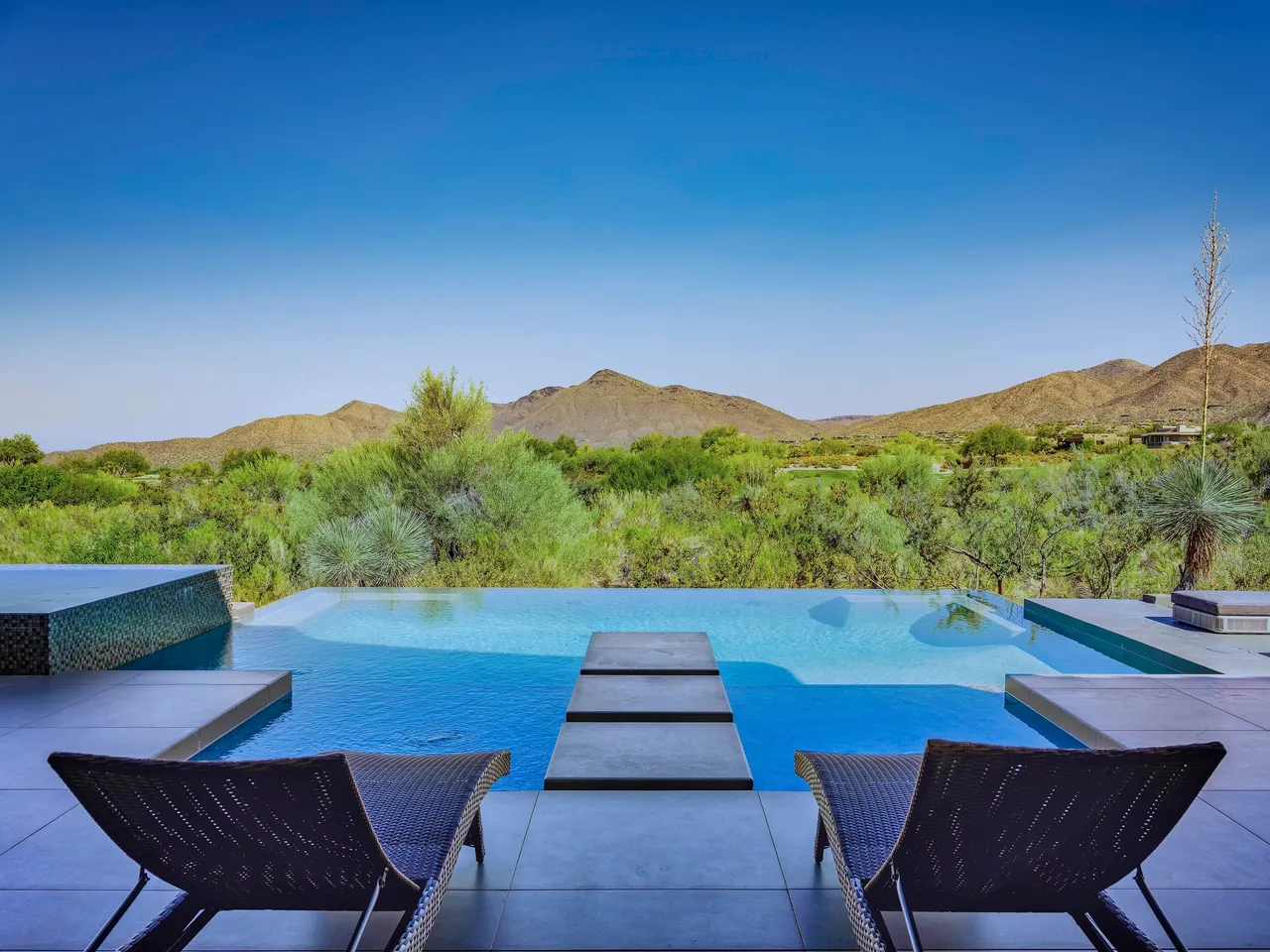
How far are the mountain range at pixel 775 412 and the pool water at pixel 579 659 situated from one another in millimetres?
11948

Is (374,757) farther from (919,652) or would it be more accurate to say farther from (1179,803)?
(919,652)

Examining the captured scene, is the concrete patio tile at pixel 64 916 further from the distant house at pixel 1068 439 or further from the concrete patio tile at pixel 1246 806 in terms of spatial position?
the distant house at pixel 1068 439

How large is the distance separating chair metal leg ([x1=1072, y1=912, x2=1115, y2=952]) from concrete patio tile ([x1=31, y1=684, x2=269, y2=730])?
351 cm

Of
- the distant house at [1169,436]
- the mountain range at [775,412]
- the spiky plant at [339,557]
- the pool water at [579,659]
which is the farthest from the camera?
the mountain range at [775,412]

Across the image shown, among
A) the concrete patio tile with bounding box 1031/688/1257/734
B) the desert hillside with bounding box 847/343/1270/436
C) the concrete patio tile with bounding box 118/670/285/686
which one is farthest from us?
the desert hillside with bounding box 847/343/1270/436

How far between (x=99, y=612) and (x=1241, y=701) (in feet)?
21.7

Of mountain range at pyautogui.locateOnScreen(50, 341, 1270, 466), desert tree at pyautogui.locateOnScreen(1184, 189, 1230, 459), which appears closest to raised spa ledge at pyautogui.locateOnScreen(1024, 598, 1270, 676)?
desert tree at pyautogui.locateOnScreen(1184, 189, 1230, 459)

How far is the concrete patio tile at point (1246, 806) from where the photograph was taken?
250cm

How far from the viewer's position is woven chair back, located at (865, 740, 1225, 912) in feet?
4.47

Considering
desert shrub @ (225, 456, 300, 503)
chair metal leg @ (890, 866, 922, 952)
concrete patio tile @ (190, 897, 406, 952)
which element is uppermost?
desert shrub @ (225, 456, 300, 503)

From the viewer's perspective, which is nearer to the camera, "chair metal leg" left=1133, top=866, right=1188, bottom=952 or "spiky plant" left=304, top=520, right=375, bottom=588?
"chair metal leg" left=1133, top=866, right=1188, bottom=952

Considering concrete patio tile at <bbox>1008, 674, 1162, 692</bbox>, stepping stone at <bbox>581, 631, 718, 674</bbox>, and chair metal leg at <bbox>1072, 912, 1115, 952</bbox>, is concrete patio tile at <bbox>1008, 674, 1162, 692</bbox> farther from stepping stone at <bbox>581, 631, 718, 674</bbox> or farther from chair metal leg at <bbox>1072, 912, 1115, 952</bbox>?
chair metal leg at <bbox>1072, 912, 1115, 952</bbox>

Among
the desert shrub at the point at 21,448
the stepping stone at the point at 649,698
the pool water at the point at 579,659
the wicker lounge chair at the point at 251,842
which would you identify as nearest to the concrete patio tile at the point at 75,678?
the pool water at the point at 579,659

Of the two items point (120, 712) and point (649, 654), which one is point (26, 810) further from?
point (649, 654)
